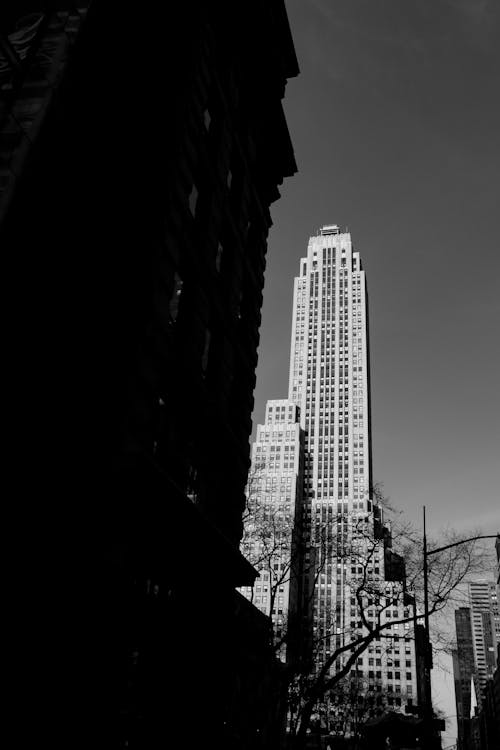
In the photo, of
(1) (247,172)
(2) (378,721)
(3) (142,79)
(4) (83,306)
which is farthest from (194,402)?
(2) (378,721)

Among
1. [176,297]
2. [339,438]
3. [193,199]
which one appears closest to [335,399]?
[339,438]

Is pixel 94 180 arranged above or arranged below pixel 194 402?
above

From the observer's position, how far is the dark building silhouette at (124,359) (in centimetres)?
1182

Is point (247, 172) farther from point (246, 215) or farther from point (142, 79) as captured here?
point (142, 79)

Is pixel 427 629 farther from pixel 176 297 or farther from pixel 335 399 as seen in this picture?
pixel 335 399

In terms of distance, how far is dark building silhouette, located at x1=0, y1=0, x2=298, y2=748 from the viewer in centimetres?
1182

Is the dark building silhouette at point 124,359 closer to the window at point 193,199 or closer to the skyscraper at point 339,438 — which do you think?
the window at point 193,199

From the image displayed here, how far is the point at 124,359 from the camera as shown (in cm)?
1359

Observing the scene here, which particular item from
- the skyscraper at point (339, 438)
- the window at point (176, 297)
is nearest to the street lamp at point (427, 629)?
the window at point (176, 297)

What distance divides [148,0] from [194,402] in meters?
13.0

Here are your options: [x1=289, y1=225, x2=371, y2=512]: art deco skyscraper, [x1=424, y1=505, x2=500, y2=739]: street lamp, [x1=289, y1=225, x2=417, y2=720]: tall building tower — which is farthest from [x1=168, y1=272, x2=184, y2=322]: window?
[x1=289, y1=225, x2=371, y2=512]: art deco skyscraper

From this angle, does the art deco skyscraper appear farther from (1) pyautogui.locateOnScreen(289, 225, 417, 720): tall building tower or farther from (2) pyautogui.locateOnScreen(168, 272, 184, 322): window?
(2) pyautogui.locateOnScreen(168, 272, 184, 322): window

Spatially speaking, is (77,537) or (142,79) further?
(142,79)

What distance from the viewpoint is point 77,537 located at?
11.8 m
